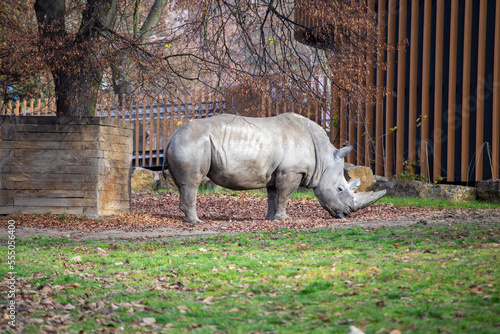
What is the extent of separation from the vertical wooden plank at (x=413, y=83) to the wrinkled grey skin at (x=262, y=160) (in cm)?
515

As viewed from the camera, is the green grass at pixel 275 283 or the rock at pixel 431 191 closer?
the green grass at pixel 275 283

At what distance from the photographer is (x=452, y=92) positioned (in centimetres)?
1512

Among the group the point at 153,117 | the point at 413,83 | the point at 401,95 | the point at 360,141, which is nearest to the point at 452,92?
the point at 413,83

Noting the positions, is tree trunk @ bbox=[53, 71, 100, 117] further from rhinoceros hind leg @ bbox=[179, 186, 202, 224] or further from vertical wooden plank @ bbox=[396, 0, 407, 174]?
vertical wooden plank @ bbox=[396, 0, 407, 174]

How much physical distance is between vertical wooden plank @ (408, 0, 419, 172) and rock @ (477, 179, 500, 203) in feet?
7.97

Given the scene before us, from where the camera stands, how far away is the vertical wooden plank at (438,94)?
Result: 15.4 m

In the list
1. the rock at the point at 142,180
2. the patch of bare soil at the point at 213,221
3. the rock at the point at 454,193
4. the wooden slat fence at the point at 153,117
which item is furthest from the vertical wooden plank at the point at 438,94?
the rock at the point at 142,180

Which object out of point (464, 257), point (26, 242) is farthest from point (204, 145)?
point (464, 257)

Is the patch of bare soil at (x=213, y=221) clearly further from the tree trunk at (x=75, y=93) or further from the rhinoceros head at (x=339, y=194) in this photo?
the tree trunk at (x=75, y=93)

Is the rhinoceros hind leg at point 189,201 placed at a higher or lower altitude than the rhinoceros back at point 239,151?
lower

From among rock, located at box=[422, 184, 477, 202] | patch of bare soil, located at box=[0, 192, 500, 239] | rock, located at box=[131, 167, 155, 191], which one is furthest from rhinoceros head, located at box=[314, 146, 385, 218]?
rock, located at box=[131, 167, 155, 191]

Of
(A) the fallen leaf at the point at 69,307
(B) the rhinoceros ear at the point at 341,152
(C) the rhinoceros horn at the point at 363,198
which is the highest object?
(B) the rhinoceros ear at the point at 341,152

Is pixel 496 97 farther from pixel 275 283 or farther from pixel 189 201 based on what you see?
pixel 275 283

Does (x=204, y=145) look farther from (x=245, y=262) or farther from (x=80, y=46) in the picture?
(x=245, y=262)
